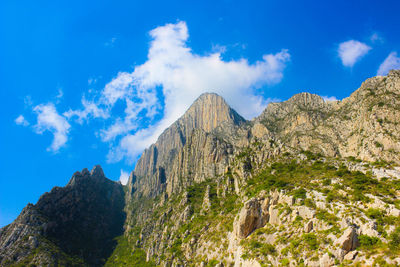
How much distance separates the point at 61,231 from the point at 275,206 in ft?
489

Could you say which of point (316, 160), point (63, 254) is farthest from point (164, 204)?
point (316, 160)

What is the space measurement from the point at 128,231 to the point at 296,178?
148 metres

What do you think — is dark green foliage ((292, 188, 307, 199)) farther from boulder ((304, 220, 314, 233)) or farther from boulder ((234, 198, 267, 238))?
boulder ((234, 198, 267, 238))

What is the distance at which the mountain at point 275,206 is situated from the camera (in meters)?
43.7

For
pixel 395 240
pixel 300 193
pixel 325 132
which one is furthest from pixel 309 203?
pixel 325 132

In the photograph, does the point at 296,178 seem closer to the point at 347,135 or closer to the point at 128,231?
the point at 347,135

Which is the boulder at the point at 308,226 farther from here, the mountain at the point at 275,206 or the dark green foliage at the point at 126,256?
the dark green foliage at the point at 126,256

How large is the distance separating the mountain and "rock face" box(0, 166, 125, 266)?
793 millimetres

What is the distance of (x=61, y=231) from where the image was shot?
492ft

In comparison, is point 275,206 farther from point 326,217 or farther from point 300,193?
point 326,217

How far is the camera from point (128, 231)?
177 metres

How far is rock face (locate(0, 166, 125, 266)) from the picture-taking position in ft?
388

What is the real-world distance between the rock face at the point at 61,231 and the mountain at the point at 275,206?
79cm

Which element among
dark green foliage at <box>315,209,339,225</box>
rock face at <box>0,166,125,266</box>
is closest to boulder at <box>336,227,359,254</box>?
dark green foliage at <box>315,209,339,225</box>
